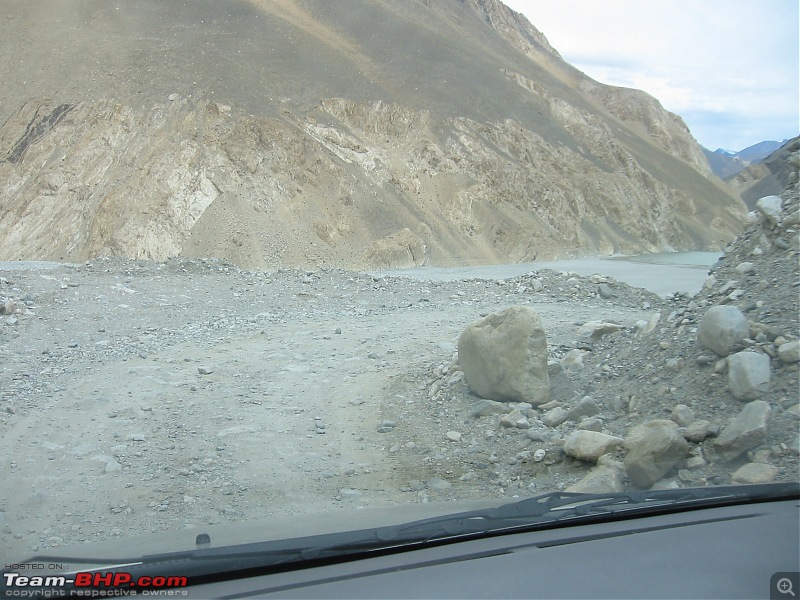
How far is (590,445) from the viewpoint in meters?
5.09

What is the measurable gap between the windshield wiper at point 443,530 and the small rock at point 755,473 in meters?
1.38

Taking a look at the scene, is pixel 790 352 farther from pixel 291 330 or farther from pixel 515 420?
pixel 291 330

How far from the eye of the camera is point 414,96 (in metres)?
44.1

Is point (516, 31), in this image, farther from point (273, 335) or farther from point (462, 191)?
point (273, 335)

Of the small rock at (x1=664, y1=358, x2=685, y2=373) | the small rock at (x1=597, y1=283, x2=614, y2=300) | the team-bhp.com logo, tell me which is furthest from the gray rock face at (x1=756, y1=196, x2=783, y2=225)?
the small rock at (x1=597, y1=283, x2=614, y2=300)

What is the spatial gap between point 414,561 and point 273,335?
27.0ft

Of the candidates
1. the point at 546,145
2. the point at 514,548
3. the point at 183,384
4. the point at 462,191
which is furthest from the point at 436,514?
the point at 546,145

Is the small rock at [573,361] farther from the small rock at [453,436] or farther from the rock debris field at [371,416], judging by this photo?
the small rock at [453,436]

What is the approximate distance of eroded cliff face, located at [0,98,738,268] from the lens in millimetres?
32125

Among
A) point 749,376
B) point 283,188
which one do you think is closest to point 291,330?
point 749,376

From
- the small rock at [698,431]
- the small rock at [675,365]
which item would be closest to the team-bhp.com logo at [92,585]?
the small rock at [698,431]

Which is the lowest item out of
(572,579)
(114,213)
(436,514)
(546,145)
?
(114,213)

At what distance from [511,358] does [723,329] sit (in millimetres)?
1749

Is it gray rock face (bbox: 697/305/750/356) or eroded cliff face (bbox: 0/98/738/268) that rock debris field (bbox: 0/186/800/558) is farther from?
eroded cliff face (bbox: 0/98/738/268)
